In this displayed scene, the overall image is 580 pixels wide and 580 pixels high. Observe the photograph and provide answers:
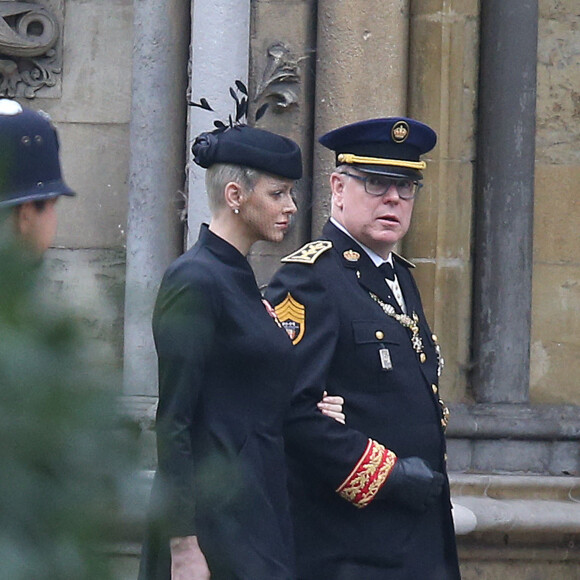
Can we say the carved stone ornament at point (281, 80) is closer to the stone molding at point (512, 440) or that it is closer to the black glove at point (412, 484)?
the stone molding at point (512, 440)

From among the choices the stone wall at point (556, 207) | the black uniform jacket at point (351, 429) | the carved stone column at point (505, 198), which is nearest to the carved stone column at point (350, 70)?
the carved stone column at point (505, 198)

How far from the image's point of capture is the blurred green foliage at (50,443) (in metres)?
0.84

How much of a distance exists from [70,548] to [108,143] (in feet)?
13.3

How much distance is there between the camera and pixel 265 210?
8.89 ft

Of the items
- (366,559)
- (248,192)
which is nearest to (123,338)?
(248,192)

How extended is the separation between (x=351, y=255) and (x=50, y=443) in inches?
87.4

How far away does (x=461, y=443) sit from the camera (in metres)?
4.60

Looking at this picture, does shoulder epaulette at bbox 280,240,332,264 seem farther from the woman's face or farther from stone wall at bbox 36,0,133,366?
stone wall at bbox 36,0,133,366

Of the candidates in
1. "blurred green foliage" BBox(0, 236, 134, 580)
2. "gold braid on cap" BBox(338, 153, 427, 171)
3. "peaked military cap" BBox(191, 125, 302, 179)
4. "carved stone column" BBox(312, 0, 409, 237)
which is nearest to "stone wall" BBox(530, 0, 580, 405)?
"carved stone column" BBox(312, 0, 409, 237)

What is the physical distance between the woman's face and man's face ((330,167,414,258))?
33 cm

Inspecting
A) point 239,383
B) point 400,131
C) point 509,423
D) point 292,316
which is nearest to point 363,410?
point 292,316

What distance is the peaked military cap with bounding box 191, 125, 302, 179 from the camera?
274cm

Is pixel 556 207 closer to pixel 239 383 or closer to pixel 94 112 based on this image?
pixel 94 112

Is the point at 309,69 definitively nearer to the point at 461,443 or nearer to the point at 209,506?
the point at 461,443
